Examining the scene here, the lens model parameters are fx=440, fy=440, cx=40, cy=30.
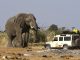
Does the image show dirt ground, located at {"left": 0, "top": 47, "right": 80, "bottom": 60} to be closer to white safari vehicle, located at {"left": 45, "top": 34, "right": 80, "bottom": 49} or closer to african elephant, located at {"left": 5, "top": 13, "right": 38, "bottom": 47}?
african elephant, located at {"left": 5, "top": 13, "right": 38, "bottom": 47}

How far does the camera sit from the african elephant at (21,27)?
45719 millimetres

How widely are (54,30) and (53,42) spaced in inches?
743

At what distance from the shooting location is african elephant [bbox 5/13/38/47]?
45719mm

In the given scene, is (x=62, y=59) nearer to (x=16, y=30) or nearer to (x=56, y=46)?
(x=16, y=30)

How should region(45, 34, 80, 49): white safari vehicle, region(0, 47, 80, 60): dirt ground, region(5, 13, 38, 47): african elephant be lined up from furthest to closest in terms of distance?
1. region(45, 34, 80, 49): white safari vehicle
2. region(5, 13, 38, 47): african elephant
3. region(0, 47, 80, 60): dirt ground

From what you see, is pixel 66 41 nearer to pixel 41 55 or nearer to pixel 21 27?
pixel 21 27

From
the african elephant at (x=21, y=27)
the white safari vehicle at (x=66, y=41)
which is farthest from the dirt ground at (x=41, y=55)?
the white safari vehicle at (x=66, y=41)

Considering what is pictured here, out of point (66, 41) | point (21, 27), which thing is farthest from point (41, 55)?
point (66, 41)

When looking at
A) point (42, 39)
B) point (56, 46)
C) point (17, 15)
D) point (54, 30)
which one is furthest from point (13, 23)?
point (54, 30)

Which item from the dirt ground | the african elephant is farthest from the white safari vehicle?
the dirt ground

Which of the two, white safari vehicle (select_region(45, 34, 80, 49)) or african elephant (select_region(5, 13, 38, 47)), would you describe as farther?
white safari vehicle (select_region(45, 34, 80, 49))

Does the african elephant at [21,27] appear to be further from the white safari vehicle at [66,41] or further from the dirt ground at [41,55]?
the dirt ground at [41,55]

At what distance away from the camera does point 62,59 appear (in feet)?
76.7

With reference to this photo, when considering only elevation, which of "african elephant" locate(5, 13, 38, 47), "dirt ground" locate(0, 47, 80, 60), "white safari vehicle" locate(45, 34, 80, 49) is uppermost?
"african elephant" locate(5, 13, 38, 47)
